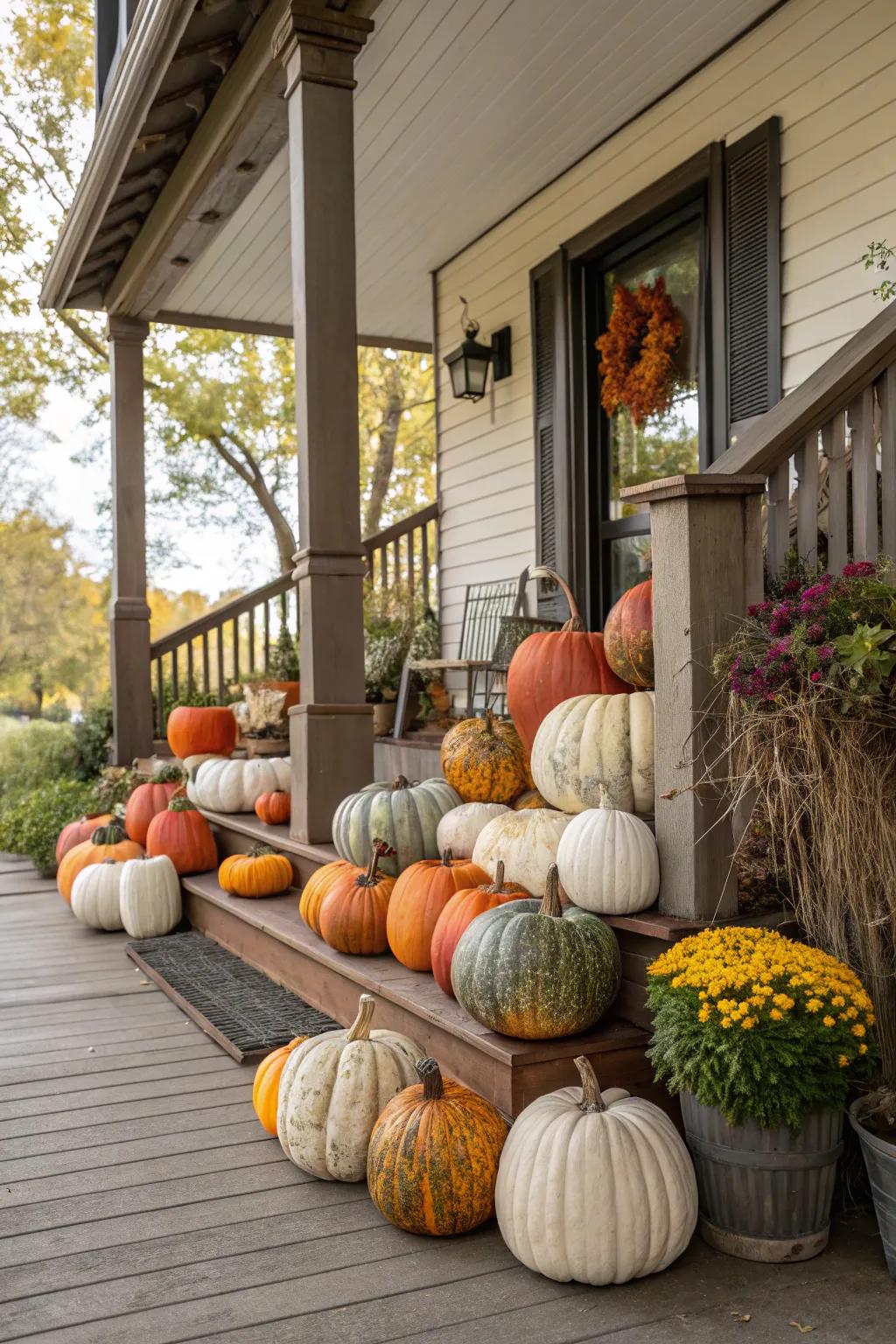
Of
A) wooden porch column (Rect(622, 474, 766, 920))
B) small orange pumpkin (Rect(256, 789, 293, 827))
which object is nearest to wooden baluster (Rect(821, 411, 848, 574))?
wooden porch column (Rect(622, 474, 766, 920))

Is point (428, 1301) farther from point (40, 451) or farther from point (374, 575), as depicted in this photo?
point (40, 451)

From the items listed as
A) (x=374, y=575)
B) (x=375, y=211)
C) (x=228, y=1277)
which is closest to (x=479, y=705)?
(x=374, y=575)

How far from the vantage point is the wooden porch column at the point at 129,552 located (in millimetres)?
6906

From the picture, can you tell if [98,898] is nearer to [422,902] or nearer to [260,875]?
[260,875]

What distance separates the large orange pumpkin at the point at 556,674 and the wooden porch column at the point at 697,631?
742mm

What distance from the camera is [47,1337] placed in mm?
1722

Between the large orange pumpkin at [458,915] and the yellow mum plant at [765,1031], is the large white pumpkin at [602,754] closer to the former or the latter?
the large orange pumpkin at [458,915]

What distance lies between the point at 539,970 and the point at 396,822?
45.4 inches

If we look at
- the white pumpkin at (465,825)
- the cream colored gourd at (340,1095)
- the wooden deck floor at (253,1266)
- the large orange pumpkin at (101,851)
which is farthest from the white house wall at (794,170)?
Answer: the wooden deck floor at (253,1266)

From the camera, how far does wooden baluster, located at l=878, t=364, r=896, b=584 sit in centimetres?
250

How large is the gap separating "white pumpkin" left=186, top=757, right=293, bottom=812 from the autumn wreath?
7.62 feet

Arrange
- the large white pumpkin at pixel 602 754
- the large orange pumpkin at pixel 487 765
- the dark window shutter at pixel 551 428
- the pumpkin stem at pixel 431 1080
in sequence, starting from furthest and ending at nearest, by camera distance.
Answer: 1. the dark window shutter at pixel 551 428
2. the large orange pumpkin at pixel 487 765
3. the large white pumpkin at pixel 602 754
4. the pumpkin stem at pixel 431 1080

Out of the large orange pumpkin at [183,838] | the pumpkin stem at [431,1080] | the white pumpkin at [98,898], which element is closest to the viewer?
the pumpkin stem at [431,1080]

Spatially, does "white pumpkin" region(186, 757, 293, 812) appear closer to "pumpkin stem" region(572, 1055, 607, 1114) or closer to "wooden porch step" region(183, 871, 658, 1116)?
"wooden porch step" region(183, 871, 658, 1116)
